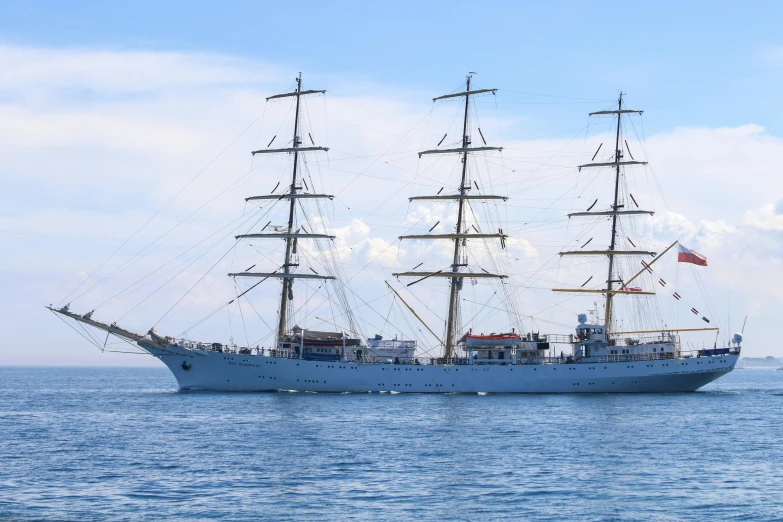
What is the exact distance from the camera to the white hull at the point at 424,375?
254ft

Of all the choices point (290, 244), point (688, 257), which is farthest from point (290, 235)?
point (688, 257)

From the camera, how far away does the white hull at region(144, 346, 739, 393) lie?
7750 centimetres

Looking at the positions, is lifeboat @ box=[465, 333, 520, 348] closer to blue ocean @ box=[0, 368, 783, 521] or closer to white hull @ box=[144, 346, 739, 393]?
white hull @ box=[144, 346, 739, 393]

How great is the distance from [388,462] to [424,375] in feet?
127

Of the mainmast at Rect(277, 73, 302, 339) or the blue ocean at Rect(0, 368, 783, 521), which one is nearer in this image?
the blue ocean at Rect(0, 368, 783, 521)

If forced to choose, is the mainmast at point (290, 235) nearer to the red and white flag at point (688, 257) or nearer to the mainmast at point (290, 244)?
the mainmast at point (290, 244)

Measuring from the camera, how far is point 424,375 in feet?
262

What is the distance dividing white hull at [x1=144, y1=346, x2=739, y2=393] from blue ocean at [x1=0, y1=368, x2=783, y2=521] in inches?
355

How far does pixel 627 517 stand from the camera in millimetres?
31297

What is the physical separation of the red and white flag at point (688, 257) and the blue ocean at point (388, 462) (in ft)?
52.0

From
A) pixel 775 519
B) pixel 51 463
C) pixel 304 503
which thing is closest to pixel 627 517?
pixel 775 519

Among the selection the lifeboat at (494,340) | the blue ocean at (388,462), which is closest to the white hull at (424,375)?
the lifeboat at (494,340)

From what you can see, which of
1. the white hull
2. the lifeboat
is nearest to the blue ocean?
the white hull

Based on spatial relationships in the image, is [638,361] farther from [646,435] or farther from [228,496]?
[228,496]
